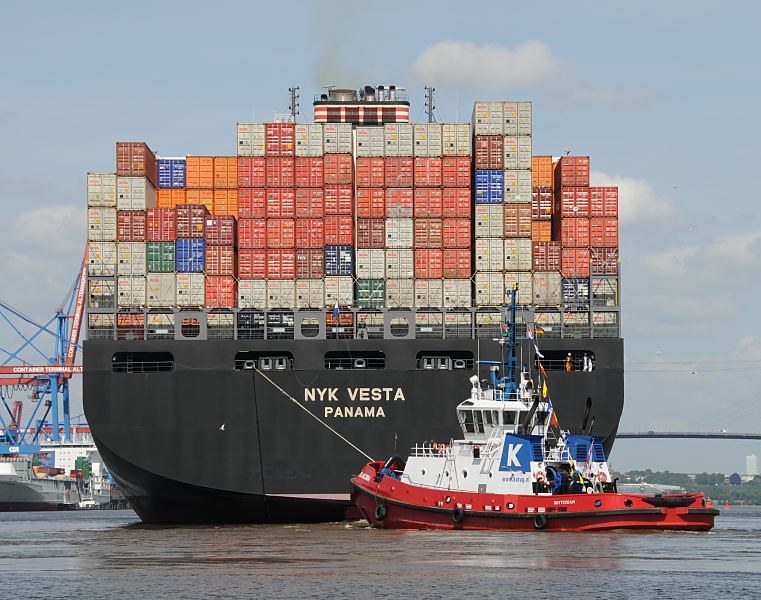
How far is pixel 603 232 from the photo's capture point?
195 ft

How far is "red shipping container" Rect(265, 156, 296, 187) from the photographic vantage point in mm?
59562

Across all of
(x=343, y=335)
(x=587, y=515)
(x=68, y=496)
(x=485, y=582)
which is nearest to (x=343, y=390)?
(x=343, y=335)

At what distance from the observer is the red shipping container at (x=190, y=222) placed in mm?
58531

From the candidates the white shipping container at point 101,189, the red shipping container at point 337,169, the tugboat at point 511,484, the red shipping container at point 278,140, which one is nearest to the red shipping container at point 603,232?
the tugboat at point 511,484

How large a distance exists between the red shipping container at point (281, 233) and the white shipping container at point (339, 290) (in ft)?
7.76

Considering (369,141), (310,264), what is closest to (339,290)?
(310,264)

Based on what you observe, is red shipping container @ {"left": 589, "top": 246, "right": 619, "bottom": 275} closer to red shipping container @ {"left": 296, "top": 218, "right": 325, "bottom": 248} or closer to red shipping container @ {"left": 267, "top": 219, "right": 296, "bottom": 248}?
red shipping container @ {"left": 296, "top": 218, "right": 325, "bottom": 248}

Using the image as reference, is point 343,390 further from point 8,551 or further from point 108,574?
point 108,574

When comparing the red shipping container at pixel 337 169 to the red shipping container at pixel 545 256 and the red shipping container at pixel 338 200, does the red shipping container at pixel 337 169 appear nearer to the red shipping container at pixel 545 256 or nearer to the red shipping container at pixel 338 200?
the red shipping container at pixel 338 200

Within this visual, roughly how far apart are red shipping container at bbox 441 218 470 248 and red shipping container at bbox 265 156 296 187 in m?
6.62

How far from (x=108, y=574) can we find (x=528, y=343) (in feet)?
76.0

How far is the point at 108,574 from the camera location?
37875 millimetres

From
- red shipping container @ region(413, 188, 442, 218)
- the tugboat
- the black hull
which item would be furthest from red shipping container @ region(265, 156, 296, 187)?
the tugboat

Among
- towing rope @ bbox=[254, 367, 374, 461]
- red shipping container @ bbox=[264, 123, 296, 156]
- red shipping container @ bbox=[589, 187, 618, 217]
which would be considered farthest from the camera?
red shipping container @ bbox=[264, 123, 296, 156]
